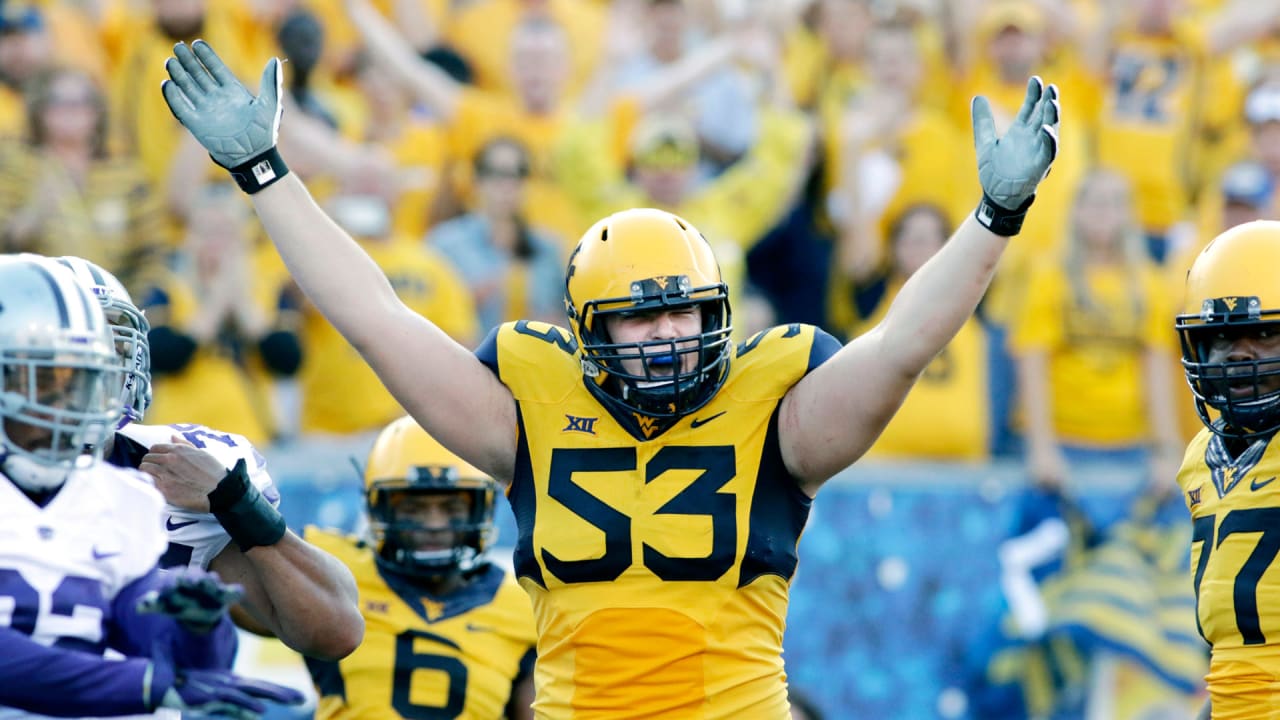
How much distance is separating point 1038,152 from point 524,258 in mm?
4650

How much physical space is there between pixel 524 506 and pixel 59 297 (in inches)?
41.8

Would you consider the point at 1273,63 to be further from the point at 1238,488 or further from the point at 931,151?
the point at 1238,488

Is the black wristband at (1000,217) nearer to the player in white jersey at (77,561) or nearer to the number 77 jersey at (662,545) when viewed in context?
the number 77 jersey at (662,545)

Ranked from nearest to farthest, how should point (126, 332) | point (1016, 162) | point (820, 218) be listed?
point (1016, 162) → point (126, 332) → point (820, 218)

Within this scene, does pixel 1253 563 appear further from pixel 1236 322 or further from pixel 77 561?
pixel 77 561

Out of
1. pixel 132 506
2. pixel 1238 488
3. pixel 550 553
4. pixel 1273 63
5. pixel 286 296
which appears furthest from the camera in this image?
pixel 1273 63

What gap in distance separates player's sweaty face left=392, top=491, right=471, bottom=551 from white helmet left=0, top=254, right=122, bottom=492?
5.19ft

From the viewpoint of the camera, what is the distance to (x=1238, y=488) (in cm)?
394

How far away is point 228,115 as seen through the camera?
358 centimetres

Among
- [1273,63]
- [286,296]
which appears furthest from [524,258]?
[1273,63]

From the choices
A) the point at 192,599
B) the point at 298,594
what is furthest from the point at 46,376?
the point at 298,594

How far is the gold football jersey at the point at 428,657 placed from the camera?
180 inches

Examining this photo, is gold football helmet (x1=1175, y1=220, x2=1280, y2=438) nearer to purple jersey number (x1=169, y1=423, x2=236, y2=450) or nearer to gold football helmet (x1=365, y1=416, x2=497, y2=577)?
gold football helmet (x1=365, y1=416, x2=497, y2=577)

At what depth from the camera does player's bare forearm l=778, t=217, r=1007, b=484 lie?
11.3ft
